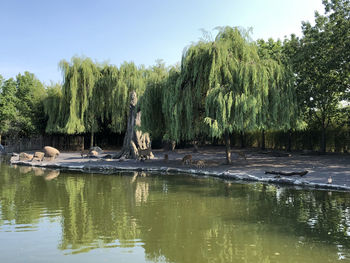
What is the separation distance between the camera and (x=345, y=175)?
13.3 m

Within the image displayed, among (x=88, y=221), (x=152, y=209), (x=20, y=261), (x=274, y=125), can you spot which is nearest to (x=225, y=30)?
(x=274, y=125)

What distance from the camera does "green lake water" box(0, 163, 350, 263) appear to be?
5.25 meters

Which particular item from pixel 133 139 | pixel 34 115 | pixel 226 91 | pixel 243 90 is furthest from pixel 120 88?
pixel 243 90

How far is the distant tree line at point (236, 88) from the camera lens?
1513 centimetres

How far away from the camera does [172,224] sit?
6.90 metres

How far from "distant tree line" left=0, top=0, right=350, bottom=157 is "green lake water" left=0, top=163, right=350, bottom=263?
4.86m

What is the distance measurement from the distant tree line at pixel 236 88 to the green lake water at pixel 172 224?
4.86 metres

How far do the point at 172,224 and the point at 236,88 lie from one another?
9935 mm

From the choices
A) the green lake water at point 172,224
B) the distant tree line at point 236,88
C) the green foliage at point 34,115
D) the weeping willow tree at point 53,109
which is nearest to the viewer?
the green lake water at point 172,224

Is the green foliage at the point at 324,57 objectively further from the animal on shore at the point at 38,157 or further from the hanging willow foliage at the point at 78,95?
the hanging willow foliage at the point at 78,95

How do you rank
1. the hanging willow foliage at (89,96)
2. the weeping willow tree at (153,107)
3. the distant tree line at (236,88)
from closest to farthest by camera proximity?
the distant tree line at (236,88)
the weeping willow tree at (153,107)
the hanging willow foliage at (89,96)

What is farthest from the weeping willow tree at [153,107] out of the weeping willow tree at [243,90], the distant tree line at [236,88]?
the weeping willow tree at [243,90]

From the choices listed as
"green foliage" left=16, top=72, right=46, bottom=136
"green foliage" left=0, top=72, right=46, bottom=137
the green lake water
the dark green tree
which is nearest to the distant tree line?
"green foliage" left=16, top=72, right=46, bottom=136

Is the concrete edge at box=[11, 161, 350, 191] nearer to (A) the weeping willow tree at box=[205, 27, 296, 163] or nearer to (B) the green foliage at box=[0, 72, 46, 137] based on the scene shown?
(A) the weeping willow tree at box=[205, 27, 296, 163]
